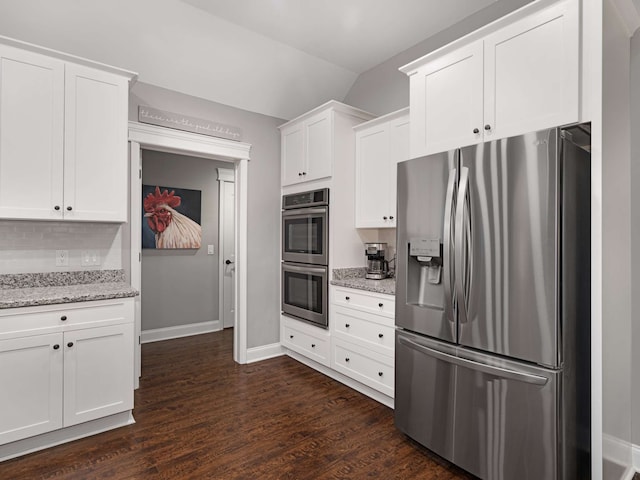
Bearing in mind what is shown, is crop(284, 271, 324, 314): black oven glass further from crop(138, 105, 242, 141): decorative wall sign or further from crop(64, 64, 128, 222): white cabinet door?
crop(64, 64, 128, 222): white cabinet door

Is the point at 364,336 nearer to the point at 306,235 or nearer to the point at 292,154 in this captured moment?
the point at 306,235

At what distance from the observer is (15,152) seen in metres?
2.35

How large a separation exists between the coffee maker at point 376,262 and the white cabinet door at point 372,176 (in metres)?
0.20

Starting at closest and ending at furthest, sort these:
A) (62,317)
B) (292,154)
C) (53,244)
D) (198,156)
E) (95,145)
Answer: (62,317), (95,145), (53,244), (198,156), (292,154)

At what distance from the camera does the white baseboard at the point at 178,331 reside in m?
4.61

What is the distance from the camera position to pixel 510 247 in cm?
179

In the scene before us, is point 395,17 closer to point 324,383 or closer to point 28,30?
point 28,30

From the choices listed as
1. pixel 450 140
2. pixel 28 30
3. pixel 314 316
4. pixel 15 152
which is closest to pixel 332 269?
pixel 314 316

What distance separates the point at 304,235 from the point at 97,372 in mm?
2033

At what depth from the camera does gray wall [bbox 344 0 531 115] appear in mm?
2826

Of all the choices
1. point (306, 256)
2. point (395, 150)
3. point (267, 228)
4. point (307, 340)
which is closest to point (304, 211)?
point (306, 256)

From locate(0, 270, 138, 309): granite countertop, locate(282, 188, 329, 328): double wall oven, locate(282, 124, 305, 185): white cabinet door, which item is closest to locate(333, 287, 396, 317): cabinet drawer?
locate(282, 188, 329, 328): double wall oven

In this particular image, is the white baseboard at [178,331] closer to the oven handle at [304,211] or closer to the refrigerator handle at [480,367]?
the oven handle at [304,211]

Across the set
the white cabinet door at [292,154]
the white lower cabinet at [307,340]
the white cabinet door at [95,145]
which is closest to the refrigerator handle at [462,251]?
the white lower cabinet at [307,340]
